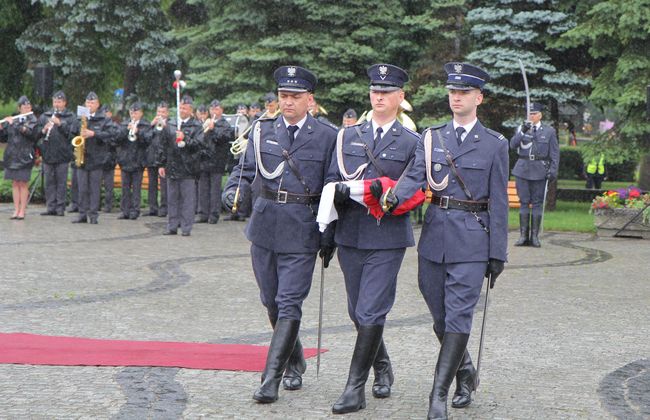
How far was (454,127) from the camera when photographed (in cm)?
740

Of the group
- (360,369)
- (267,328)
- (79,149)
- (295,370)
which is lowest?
(267,328)

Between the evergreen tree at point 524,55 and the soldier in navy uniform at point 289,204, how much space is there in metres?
18.4

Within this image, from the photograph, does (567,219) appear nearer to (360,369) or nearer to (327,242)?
(327,242)

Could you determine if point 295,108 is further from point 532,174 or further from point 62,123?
point 62,123

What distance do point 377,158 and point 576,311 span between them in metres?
4.64

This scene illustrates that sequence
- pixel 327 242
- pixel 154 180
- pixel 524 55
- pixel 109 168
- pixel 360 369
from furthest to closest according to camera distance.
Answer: pixel 524 55 < pixel 154 180 < pixel 109 168 < pixel 327 242 < pixel 360 369

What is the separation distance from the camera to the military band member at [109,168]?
21.1m

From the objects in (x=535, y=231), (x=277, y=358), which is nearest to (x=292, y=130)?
(x=277, y=358)

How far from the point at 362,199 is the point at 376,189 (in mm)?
139

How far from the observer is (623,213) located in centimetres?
2103

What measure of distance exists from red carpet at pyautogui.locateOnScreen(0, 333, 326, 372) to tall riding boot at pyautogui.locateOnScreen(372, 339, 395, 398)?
2.89ft

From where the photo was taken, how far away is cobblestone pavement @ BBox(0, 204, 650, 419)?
7176 mm

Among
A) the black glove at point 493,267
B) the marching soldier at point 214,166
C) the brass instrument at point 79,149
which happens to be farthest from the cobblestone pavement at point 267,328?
the marching soldier at point 214,166

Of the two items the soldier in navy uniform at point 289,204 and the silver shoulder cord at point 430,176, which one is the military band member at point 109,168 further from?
the silver shoulder cord at point 430,176
